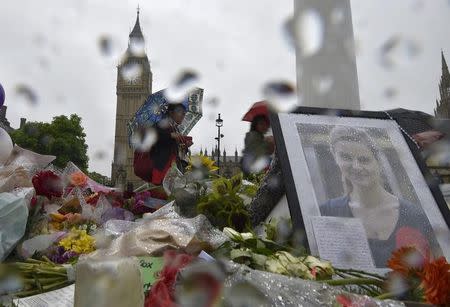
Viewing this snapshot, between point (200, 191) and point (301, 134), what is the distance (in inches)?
27.0

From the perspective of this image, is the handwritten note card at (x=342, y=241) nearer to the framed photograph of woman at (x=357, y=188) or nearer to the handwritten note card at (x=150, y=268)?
the framed photograph of woman at (x=357, y=188)

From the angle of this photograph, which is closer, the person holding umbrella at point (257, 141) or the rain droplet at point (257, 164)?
the person holding umbrella at point (257, 141)

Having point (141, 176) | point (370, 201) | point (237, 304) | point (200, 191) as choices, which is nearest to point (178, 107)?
point (141, 176)

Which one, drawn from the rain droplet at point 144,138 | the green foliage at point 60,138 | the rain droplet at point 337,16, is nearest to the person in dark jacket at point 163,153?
the rain droplet at point 144,138

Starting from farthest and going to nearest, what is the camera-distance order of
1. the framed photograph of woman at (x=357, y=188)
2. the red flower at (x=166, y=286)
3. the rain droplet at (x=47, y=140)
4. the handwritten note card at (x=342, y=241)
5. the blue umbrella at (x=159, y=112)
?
the rain droplet at (x=47, y=140) < the blue umbrella at (x=159, y=112) < the framed photograph of woman at (x=357, y=188) < the handwritten note card at (x=342, y=241) < the red flower at (x=166, y=286)

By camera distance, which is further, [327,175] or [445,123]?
[445,123]

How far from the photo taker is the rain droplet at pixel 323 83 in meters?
5.25

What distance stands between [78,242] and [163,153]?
2304 mm

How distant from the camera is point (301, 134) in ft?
7.95

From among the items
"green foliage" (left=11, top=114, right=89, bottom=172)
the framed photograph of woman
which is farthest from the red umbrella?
"green foliage" (left=11, top=114, right=89, bottom=172)

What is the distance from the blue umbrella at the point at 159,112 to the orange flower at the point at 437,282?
3.81 m

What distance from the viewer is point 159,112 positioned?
500 cm

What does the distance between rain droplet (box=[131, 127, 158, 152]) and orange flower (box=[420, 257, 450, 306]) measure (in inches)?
139

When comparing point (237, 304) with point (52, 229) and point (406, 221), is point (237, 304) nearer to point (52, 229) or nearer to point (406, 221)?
point (406, 221)
